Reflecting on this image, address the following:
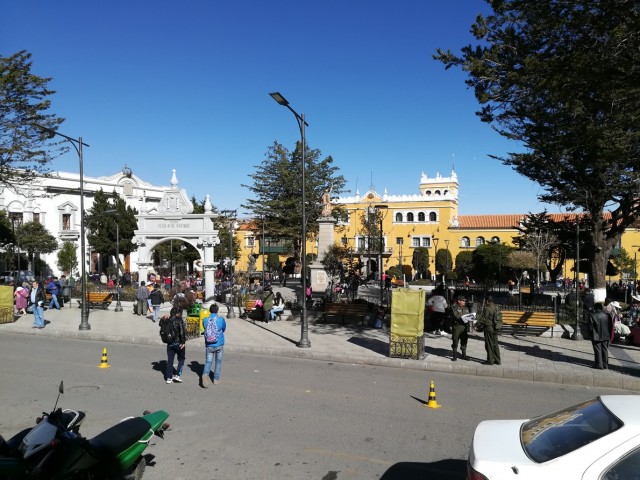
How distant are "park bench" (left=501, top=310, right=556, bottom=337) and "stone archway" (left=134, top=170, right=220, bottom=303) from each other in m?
13.0

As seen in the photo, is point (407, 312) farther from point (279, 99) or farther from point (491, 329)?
point (279, 99)

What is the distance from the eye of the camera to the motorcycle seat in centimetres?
458

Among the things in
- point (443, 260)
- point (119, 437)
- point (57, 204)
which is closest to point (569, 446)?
point (119, 437)

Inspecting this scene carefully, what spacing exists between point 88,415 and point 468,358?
26.3 feet

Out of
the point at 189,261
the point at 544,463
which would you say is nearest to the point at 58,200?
the point at 189,261

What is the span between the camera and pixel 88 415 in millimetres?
7449

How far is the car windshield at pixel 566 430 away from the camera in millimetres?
3393

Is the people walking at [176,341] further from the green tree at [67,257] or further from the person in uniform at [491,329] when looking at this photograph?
the green tree at [67,257]

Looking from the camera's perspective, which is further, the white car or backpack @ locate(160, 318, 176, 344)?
backpack @ locate(160, 318, 176, 344)

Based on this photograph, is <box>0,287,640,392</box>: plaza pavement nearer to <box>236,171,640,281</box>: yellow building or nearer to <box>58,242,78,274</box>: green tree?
<box>58,242,78,274</box>: green tree

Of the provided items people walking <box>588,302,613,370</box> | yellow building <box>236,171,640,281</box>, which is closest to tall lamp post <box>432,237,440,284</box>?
yellow building <box>236,171,640,281</box>

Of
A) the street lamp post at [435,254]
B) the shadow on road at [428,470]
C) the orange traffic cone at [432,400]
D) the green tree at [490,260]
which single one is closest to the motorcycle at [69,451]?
the shadow on road at [428,470]

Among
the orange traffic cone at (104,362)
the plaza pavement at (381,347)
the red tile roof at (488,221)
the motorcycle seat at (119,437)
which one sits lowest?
the plaza pavement at (381,347)

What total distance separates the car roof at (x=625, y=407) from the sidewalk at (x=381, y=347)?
683 cm
